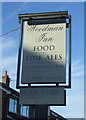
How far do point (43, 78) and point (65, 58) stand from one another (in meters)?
1.66

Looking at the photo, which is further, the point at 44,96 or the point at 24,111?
the point at 24,111

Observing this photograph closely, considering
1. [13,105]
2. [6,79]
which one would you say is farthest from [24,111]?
[6,79]

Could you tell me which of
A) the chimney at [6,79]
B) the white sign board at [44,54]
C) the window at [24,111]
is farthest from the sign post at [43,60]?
the window at [24,111]

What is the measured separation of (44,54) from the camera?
17.6m

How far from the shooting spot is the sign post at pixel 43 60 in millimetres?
16859

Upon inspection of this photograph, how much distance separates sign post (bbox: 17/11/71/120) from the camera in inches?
664

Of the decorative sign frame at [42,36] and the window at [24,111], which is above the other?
the decorative sign frame at [42,36]

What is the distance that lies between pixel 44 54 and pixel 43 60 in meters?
0.34

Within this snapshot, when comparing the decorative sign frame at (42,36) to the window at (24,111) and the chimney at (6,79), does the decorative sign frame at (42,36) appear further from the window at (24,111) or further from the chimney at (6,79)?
the window at (24,111)

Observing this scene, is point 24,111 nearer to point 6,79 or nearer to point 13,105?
point 13,105

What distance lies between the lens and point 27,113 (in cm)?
4200

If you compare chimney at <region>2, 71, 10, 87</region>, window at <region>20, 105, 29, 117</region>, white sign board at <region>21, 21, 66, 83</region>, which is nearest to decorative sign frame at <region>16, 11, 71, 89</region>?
white sign board at <region>21, 21, 66, 83</region>

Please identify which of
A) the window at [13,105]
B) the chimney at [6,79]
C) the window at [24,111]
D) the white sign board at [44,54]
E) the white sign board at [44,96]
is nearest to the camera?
the white sign board at [44,96]

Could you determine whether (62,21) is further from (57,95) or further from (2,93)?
(2,93)
